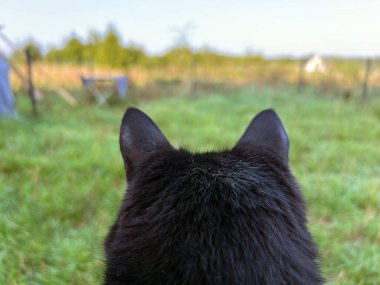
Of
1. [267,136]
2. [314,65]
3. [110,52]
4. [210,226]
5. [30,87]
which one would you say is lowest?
[210,226]

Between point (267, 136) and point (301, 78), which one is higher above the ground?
point (301, 78)

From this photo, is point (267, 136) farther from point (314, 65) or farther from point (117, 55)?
point (117, 55)

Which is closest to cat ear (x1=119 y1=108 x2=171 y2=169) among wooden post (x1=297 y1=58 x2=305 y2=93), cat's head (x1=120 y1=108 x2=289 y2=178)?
cat's head (x1=120 y1=108 x2=289 y2=178)

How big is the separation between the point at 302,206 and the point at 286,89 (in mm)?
10764

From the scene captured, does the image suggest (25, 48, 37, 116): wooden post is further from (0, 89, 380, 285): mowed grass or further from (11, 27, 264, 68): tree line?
(11, 27, 264, 68): tree line

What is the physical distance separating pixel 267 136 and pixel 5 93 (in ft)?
19.8

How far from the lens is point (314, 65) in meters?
11.7

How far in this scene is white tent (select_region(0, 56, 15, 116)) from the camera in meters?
5.82

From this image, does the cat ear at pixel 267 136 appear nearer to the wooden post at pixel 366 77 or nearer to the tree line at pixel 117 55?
the tree line at pixel 117 55

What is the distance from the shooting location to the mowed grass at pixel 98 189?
2062 millimetres

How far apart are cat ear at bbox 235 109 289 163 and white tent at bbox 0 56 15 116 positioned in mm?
5362

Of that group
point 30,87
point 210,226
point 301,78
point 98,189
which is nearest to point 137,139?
point 210,226

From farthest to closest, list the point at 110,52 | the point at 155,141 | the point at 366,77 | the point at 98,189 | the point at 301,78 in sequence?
the point at 110,52
the point at 301,78
the point at 366,77
the point at 98,189
the point at 155,141

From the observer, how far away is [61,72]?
473 inches
